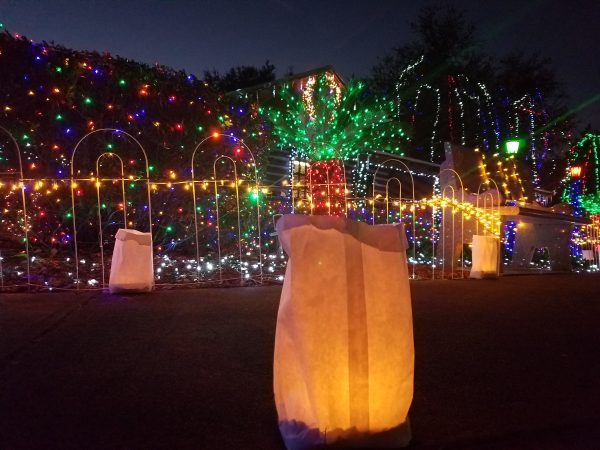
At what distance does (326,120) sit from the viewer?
1515cm

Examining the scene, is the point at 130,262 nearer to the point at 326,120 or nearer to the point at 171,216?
the point at 171,216

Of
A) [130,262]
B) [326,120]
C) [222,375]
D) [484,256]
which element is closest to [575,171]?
[326,120]

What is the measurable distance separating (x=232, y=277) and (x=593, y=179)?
14937mm

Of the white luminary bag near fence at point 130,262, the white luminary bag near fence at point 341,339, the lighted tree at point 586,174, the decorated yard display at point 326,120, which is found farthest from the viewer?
the lighted tree at point 586,174

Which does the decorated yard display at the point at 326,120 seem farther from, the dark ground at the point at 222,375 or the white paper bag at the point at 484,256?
the dark ground at the point at 222,375

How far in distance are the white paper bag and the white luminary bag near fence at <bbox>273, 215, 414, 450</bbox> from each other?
5.75 m

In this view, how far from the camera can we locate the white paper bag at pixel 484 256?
7.68m

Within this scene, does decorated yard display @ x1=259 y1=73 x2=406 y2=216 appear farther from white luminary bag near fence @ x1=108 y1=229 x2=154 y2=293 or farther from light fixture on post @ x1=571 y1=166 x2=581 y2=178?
white luminary bag near fence @ x1=108 y1=229 x2=154 y2=293

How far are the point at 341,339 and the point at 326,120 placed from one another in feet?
43.8

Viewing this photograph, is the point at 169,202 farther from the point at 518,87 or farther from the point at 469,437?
the point at 518,87

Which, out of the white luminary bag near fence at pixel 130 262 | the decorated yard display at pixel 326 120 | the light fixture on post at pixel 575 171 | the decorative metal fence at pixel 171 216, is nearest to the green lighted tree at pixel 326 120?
the decorated yard display at pixel 326 120

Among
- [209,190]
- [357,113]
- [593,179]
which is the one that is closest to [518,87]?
[593,179]

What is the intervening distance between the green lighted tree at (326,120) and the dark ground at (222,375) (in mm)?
9689

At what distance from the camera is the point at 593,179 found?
17719 millimetres
